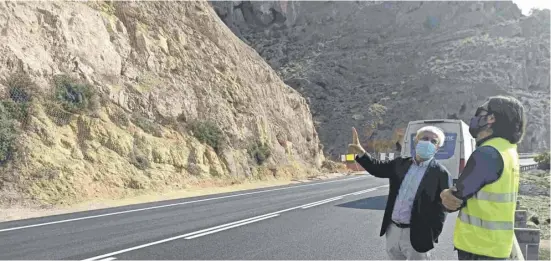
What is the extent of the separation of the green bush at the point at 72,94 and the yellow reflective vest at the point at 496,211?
61.6 feet

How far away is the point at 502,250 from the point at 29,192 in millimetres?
14920

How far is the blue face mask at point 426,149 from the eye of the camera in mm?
4215

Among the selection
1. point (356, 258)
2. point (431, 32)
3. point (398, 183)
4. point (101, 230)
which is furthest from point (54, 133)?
point (431, 32)

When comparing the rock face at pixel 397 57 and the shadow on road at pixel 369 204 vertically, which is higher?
the rock face at pixel 397 57

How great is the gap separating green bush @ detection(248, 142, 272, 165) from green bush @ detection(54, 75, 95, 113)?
11042 mm

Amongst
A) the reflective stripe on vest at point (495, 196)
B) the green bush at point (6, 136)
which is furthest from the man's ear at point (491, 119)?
the green bush at point (6, 136)

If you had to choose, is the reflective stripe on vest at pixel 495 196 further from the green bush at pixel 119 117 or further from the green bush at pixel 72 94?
the green bush at pixel 119 117

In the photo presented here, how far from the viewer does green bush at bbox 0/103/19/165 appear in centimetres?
1545

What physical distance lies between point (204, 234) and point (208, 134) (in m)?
16.8

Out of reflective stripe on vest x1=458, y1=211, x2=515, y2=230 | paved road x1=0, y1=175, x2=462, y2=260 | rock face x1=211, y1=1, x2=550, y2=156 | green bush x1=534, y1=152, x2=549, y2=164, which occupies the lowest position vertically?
green bush x1=534, y1=152, x2=549, y2=164

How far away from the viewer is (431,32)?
89.1 metres

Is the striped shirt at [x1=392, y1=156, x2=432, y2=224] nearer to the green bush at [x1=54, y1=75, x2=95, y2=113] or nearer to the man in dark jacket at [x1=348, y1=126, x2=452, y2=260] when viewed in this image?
the man in dark jacket at [x1=348, y1=126, x2=452, y2=260]

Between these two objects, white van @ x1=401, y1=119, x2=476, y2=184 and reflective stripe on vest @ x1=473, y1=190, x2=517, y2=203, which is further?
white van @ x1=401, y1=119, x2=476, y2=184

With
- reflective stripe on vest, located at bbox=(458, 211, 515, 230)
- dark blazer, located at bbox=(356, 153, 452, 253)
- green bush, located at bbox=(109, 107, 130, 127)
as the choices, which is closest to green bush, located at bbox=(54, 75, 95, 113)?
green bush, located at bbox=(109, 107, 130, 127)
